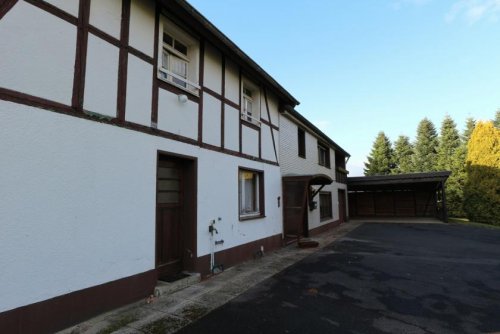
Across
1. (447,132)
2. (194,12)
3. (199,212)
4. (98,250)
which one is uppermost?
(447,132)

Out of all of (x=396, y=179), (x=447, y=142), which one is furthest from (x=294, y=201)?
(x=447, y=142)

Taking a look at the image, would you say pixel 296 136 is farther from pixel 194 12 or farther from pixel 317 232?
pixel 194 12

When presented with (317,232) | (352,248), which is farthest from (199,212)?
(317,232)

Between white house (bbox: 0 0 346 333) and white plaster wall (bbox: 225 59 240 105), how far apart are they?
0.06 m

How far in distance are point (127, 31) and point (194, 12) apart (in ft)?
4.95

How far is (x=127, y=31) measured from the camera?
502 centimetres

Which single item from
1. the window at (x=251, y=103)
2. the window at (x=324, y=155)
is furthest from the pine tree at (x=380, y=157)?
the window at (x=251, y=103)

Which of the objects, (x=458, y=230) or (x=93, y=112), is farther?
(x=458, y=230)

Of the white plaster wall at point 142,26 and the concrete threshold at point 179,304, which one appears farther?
the white plaster wall at point 142,26

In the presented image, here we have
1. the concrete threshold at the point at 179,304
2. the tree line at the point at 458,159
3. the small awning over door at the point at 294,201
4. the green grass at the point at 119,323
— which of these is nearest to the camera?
the green grass at the point at 119,323

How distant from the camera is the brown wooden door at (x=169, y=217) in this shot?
5793mm

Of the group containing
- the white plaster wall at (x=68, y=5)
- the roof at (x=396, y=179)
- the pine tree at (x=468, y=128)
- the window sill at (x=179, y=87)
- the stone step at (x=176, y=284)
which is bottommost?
the stone step at (x=176, y=284)

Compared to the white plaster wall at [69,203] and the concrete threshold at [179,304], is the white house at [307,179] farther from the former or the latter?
the white plaster wall at [69,203]

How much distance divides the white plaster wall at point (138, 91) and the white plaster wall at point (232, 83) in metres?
2.78
